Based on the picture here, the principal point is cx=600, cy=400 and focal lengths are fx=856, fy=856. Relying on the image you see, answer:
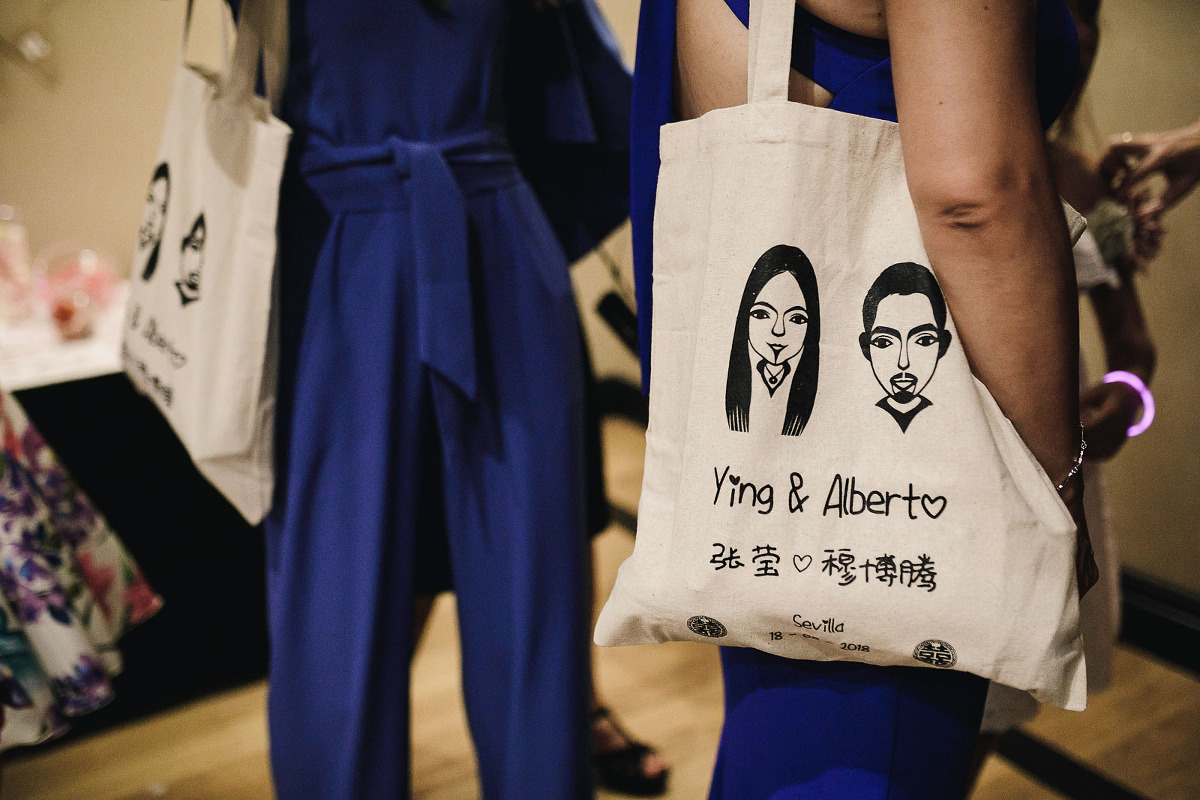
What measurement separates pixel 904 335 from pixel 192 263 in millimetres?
674

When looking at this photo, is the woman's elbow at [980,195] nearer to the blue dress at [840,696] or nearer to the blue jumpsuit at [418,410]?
the blue dress at [840,696]

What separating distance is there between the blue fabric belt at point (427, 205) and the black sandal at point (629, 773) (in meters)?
0.78

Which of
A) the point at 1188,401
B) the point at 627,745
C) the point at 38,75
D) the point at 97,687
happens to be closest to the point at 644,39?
the point at 97,687

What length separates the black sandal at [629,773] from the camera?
4.37 ft

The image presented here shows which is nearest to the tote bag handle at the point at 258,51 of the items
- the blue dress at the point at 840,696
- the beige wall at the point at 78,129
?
the blue dress at the point at 840,696

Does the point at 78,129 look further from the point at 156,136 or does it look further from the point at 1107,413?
the point at 1107,413

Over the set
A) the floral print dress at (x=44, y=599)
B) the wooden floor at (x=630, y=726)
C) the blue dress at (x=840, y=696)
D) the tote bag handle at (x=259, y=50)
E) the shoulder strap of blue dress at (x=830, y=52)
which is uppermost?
the tote bag handle at (x=259, y=50)

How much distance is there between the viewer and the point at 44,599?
0.95m

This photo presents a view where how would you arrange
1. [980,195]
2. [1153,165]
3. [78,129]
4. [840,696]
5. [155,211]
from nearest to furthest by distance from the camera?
1. [980,195]
2. [840,696]
3. [155,211]
4. [1153,165]
5. [78,129]

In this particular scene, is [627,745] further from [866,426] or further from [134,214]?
[134,214]

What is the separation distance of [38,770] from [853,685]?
144 centimetres

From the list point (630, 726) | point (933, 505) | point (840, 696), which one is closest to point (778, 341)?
point (933, 505)

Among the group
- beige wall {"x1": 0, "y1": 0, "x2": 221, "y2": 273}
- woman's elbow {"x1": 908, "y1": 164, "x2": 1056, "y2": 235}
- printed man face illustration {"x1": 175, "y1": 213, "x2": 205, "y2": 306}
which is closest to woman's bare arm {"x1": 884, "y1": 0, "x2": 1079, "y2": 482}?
woman's elbow {"x1": 908, "y1": 164, "x2": 1056, "y2": 235}

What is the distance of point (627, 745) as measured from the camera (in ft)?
4.53
